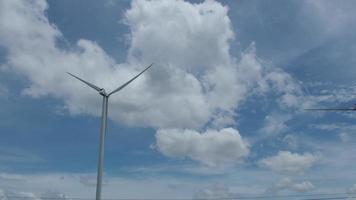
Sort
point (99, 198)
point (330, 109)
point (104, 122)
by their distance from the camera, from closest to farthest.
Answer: point (99, 198) → point (104, 122) → point (330, 109)

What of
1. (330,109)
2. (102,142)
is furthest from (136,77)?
(330,109)

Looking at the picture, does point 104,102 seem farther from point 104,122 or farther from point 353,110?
point 353,110

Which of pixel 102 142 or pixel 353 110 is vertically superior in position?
pixel 353 110

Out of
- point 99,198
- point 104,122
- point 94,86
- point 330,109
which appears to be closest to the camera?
point 99,198

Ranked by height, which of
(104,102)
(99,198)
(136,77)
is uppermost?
(136,77)

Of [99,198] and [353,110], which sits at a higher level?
[353,110]

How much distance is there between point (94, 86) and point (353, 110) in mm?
98055

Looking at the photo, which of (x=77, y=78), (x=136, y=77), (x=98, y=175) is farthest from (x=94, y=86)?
(x=98, y=175)

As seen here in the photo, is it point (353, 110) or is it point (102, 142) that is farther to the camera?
point (353, 110)

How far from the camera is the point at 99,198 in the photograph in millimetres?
104688

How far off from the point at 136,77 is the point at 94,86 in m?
13.4

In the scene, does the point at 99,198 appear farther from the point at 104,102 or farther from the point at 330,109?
the point at 330,109

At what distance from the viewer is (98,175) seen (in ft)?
347

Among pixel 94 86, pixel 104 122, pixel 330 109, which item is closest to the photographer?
pixel 104 122
